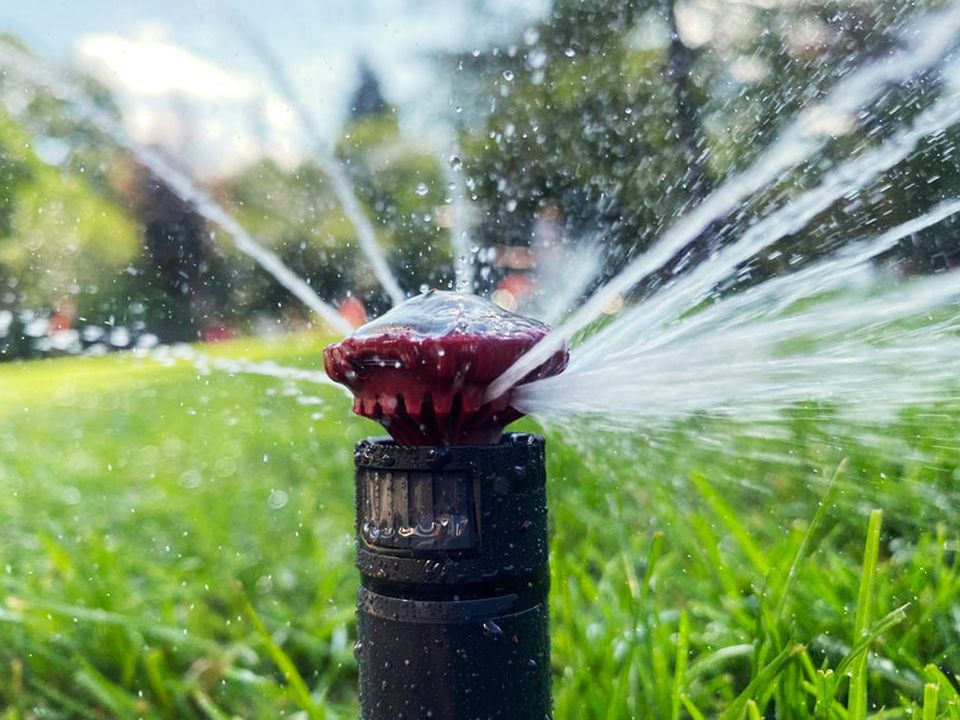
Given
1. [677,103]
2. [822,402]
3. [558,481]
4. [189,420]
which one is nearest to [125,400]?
[189,420]

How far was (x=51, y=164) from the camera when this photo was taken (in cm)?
555

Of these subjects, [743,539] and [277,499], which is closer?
[743,539]

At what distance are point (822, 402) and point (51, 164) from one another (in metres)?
4.79

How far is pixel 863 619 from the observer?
3.14ft

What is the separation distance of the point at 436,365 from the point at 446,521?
0.12 meters

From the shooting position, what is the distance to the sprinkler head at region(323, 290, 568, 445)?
29.7 inches

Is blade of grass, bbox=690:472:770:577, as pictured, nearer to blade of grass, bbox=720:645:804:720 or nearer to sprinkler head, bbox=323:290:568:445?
blade of grass, bbox=720:645:804:720

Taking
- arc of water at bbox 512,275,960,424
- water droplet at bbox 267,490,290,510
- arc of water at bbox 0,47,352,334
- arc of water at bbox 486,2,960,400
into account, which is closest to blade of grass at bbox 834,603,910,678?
arc of water at bbox 512,275,960,424

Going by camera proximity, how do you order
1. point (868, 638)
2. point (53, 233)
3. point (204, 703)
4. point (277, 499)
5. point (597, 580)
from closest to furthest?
point (868, 638)
point (204, 703)
point (597, 580)
point (277, 499)
point (53, 233)

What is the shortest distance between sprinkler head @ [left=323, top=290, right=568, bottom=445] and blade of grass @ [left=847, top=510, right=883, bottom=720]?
0.34 meters

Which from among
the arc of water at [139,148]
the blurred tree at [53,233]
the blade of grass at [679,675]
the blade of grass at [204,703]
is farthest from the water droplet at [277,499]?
the blurred tree at [53,233]

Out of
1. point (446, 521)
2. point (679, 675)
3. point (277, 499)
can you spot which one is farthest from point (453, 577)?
point (277, 499)

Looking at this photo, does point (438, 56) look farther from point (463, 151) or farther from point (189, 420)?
point (189, 420)

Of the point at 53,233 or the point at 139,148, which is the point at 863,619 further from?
the point at 53,233
